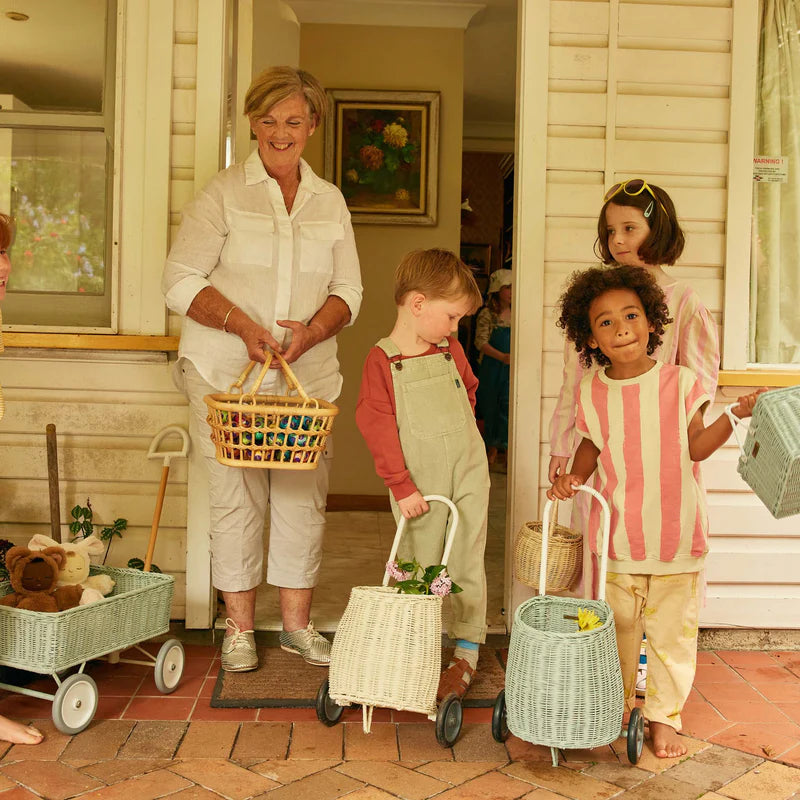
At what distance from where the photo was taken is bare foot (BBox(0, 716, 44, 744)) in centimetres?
259

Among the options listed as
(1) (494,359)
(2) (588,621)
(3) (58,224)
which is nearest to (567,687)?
(2) (588,621)

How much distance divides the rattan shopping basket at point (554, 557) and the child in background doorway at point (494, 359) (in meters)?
4.52

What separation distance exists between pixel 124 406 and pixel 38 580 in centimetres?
82

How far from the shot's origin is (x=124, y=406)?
3512 millimetres

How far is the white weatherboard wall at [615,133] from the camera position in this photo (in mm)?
3486

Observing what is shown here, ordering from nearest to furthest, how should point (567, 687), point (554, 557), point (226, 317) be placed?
1. point (567, 687)
2. point (554, 557)
3. point (226, 317)

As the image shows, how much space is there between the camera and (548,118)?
11.5 ft

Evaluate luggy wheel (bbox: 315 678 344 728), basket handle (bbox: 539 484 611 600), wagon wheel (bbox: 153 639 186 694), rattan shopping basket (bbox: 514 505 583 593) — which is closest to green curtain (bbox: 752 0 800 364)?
rattan shopping basket (bbox: 514 505 583 593)

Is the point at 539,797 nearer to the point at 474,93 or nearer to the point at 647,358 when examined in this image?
the point at 647,358

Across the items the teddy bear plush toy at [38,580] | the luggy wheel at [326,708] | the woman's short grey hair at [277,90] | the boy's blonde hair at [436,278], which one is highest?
the woman's short grey hair at [277,90]

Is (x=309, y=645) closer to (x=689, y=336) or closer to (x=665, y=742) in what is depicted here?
(x=665, y=742)

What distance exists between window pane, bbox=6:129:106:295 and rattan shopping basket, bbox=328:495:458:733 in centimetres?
171

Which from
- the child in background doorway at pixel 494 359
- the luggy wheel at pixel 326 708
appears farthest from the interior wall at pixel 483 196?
the luggy wheel at pixel 326 708

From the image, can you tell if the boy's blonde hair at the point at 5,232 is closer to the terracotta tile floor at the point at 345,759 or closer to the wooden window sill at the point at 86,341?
the wooden window sill at the point at 86,341
